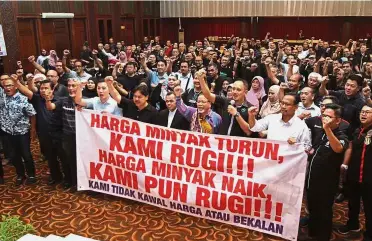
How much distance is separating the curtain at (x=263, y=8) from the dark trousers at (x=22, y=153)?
14.1m

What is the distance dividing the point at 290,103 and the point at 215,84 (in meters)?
2.33

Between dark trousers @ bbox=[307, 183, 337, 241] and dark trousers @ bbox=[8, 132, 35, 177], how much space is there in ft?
10.8

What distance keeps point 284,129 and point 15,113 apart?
10.1 feet

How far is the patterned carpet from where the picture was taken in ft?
11.5

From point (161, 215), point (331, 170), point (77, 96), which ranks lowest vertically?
point (161, 215)

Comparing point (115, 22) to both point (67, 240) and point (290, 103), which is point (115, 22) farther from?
point (67, 240)

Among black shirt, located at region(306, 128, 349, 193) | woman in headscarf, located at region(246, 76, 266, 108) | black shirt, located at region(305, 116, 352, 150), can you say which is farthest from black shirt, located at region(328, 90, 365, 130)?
black shirt, located at region(306, 128, 349, 193)

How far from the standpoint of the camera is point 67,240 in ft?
6.26

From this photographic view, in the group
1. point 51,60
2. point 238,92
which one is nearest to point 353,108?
point 238,92

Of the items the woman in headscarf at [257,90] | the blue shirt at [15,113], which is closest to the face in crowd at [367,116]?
the woman in headscarf at [257,90]

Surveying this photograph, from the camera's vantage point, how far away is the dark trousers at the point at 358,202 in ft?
10.3

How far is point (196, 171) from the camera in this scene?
352 cm

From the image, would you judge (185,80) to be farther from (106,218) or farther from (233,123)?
(106,218)

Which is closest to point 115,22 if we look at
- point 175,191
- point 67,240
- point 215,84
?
point 215,84
